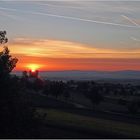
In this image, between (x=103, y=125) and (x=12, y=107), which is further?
(x=103, y=125)

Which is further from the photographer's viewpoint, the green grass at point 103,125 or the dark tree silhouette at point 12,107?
the green grass at point 103,125

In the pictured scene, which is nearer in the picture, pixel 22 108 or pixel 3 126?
pixel 3 126

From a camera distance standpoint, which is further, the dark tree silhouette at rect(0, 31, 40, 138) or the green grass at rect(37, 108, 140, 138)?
the green grass at rect(37, 108, 140, 138)

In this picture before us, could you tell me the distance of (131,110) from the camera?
3199 inches

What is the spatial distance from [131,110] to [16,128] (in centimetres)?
5556

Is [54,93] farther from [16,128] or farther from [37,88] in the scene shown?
[16,128]

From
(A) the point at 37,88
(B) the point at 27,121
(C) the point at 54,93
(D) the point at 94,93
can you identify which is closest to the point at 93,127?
(B) the point at 27,121

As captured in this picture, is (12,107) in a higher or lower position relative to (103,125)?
higher

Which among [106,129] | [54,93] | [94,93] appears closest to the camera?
[106,129]

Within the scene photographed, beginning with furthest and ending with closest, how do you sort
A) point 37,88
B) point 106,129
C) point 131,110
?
1. point 37,88
2. point 131,110
3. point 106,129

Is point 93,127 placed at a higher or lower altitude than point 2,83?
lower

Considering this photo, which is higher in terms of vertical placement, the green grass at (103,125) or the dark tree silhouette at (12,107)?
the dark tree silhouette at (12,107)

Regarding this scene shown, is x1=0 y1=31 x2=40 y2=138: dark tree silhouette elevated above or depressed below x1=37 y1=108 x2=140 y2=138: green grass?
above

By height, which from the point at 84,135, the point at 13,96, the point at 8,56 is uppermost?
the point at 8,56
